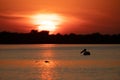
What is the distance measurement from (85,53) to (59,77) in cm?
3157

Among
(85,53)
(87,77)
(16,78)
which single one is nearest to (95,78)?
(87,77)

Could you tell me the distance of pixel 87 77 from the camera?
106 feet

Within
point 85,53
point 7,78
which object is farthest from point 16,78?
point 85,53

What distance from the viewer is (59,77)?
32.4 meters

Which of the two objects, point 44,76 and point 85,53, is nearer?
point 44,76

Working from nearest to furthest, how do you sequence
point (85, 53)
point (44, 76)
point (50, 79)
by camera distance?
point (50, 79) < point (44, 76) < point (85, 53)

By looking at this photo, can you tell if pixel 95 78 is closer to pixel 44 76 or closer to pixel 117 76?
pixel 117 76

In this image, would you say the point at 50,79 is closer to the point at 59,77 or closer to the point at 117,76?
the point at 59,77

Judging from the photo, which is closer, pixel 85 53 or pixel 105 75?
pixel 105 75

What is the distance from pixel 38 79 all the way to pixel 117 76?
614 cm

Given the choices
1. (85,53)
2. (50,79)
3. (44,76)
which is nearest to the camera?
(50,79)

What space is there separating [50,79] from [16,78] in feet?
8.93

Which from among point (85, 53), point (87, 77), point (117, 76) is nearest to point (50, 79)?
point (87, 77)

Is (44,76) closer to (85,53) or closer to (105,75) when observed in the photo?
(105,75)
